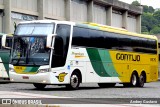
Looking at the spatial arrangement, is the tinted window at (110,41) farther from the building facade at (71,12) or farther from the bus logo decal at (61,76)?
the building facade at (71,12)

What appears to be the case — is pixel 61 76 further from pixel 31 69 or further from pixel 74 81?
pixel 31 69

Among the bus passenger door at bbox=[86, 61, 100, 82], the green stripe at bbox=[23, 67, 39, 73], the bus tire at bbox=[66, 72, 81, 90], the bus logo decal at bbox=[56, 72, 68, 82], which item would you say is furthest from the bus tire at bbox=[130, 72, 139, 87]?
the green stripe at bbox=[23, 67, 39, 73]

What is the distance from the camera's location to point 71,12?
155 ft

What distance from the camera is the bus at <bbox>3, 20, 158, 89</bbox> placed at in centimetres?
1928

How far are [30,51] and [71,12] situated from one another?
92.1ft

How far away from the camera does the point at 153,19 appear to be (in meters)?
127

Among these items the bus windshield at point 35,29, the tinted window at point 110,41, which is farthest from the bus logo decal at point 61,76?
the bus windshield at point 35,29

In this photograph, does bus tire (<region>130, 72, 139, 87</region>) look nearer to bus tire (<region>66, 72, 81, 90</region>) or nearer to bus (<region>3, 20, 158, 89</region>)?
bus (<region>3, 20, 158, 89</region>)

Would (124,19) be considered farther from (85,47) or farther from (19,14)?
(85,47)

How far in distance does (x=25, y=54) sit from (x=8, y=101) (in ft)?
25.8

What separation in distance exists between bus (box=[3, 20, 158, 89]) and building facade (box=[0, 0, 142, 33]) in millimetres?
14443

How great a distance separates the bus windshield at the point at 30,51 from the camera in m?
19.2

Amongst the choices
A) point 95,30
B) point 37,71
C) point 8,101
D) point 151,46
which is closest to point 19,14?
point 151,46

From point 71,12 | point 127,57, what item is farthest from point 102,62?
point 71,12
